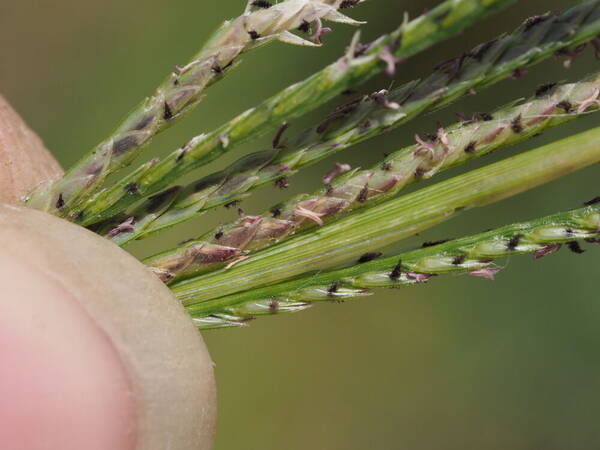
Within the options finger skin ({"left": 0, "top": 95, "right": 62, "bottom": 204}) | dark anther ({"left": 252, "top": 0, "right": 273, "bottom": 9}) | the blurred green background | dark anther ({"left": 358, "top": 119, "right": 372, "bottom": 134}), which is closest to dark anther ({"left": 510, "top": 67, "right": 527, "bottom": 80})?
dark anther ({"left": 358, "top": 119, "right": 372, "bottom": 134})

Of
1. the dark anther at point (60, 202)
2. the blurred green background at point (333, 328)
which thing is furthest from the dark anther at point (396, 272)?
the blurred green background at point (333, 328)

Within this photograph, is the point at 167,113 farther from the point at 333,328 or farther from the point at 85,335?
the point at 333,328

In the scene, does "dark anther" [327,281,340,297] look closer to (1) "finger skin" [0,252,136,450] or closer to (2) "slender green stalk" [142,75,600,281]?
(2) "slender green stalk" [142,75,600,281]

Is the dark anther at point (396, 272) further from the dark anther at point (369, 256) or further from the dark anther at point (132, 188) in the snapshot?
the dark anther at point (132, 188)

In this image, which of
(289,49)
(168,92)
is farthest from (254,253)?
(289,49)

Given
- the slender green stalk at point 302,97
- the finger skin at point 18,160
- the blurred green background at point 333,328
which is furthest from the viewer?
the blurred green background at point 333,328

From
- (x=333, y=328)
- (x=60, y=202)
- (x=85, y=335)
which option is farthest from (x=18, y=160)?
(x=333, y=328)
